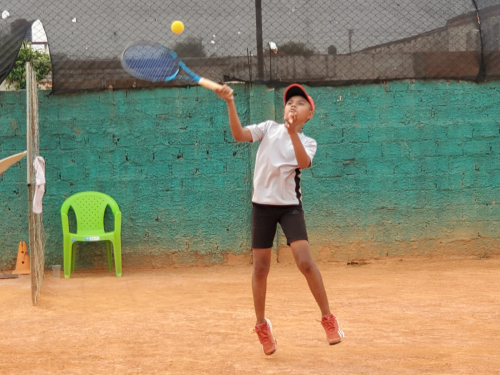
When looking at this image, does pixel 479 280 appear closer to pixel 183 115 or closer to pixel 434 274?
pixel 434 274

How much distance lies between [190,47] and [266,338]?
4419mm

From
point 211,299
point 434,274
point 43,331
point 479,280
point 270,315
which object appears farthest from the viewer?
point 434,274

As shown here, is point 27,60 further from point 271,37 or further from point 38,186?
point 271,37

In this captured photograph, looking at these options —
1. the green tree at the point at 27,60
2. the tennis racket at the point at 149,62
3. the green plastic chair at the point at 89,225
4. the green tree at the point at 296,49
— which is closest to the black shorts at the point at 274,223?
the tennis racket at the point at 149,62

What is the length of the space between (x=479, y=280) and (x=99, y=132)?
14.0ft

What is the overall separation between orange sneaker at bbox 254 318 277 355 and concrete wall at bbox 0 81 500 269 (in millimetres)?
3943

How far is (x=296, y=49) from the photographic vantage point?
795 cm

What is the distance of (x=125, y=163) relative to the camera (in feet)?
26.0

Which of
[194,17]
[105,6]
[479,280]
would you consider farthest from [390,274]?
[105,6]

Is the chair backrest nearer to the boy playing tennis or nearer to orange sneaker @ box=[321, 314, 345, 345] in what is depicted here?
the boy playing tennis

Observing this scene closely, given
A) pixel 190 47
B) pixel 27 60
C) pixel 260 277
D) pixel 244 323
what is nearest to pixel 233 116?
pixel 260 277

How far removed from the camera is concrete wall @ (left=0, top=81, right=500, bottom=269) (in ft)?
25.8

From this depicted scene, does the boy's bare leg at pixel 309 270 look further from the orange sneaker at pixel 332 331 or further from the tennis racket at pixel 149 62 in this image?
the tennis racket at pixel 149 62

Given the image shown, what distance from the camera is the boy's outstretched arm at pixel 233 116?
3.89 m
